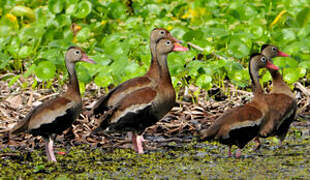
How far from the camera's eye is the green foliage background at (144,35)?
9.21 m

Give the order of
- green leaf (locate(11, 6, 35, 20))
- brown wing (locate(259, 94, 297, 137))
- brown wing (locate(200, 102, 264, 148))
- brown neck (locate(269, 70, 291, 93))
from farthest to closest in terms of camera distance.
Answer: green leaf (locate(11, 6, 35, 20)) → brown neck (locate(269, 70, 291, 93)) → brown wing (locate(259, 94, 297, 137)) → brown wing (locate(200, 102, 264, 148))

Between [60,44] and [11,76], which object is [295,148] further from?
[11,76]

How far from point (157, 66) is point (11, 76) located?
2777 mm

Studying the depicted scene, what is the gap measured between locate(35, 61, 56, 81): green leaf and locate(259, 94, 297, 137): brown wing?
121 inches

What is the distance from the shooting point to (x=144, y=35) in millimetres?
10312

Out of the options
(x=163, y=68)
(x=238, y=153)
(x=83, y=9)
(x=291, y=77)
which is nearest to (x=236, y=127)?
(x=238, y=153)

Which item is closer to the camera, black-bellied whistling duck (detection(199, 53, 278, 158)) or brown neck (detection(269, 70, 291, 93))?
black-bellied whistling duck (detection(199, 53, 278, 158))

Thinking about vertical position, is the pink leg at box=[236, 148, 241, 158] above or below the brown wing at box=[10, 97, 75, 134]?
below

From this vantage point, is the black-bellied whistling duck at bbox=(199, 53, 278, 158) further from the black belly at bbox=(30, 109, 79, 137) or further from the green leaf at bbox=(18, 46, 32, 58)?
the green leaf at bbox=(18, 46, 32, 58)

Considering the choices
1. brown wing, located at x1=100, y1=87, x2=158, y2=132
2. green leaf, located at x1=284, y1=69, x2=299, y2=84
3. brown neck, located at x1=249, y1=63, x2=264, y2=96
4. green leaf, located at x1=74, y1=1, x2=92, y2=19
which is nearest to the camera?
brown neck, located at x1=249, y1=63, x2=264, y2=96

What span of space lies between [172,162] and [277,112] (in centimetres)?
135

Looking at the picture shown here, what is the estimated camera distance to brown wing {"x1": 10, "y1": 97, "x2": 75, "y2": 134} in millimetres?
7410

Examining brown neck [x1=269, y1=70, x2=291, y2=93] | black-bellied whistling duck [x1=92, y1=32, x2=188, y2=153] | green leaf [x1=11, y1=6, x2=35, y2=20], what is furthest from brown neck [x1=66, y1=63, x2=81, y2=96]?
green leaf [x1=11, y1=6, x2=35, y2=20]

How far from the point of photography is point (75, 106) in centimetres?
757
